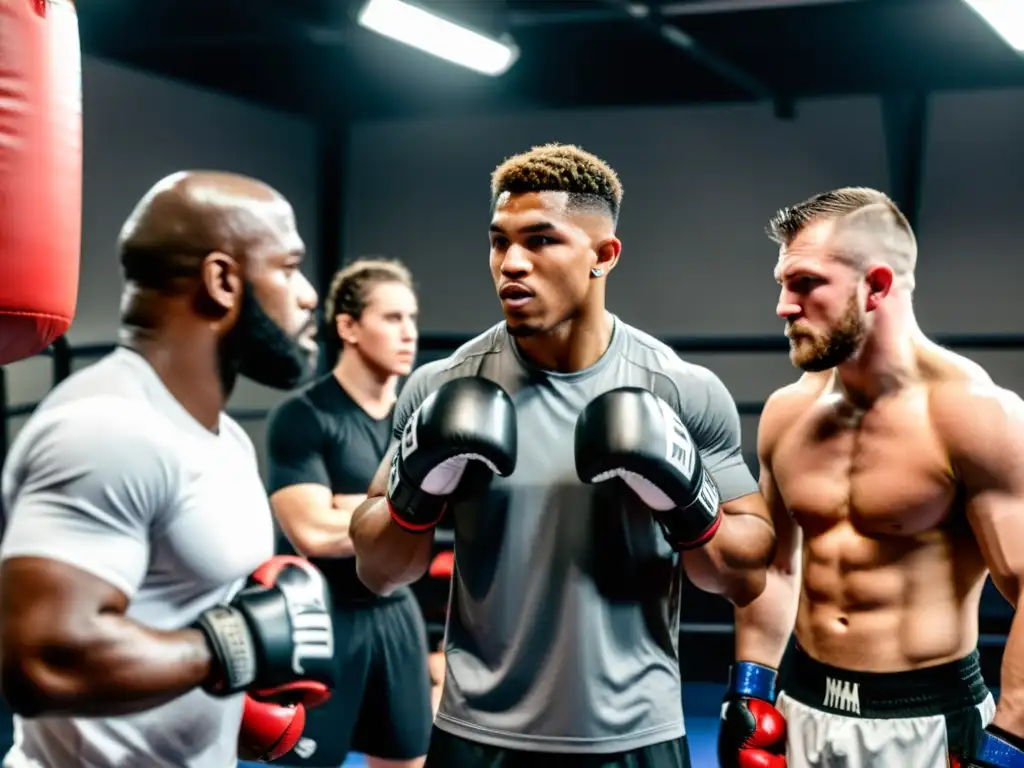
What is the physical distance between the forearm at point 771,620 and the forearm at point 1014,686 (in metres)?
0.44

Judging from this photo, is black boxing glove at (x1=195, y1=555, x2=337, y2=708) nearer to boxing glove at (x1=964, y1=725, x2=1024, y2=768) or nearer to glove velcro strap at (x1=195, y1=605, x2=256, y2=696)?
glove velcro strap at (x1=195, y1=605, x2=256, y2=696)

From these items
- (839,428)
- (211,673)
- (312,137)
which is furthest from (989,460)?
(312,137)

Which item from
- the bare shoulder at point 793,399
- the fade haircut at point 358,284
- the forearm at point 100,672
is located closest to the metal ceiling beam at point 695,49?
the fade haircut at point 358,284

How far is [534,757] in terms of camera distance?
6.32 ft

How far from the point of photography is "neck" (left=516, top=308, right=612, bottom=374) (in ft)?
6.79

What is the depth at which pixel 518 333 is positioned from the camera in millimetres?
2010

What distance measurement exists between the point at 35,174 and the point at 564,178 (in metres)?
0.78

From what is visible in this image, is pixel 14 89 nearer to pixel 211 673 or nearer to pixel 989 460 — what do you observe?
pixel 211 673

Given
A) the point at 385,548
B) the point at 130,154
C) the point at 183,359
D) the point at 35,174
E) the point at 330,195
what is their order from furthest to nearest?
the point at 330,195 < the point at 130,154 < the point at 385,548 < the point at 35,174 < the point at 183,359

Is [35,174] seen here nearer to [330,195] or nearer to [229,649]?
[229,649]

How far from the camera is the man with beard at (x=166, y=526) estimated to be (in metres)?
1.36

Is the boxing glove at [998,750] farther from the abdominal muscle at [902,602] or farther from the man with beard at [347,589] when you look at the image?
the man with beard at [347,589]

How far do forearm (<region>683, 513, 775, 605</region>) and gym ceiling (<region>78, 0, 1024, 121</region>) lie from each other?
3.61 metres

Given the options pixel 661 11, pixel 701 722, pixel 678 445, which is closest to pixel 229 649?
pixel 678 445
